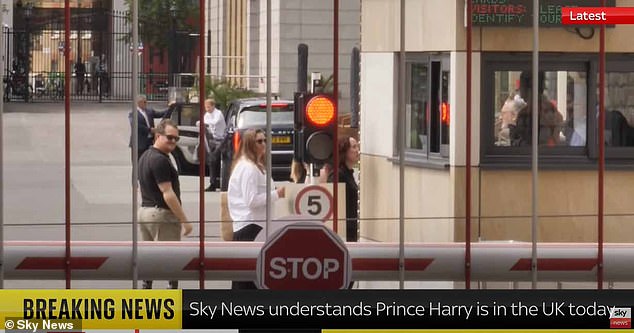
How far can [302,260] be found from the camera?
4719 mm

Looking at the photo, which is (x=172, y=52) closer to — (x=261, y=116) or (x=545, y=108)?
(x=261, y=116)

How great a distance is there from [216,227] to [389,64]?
0.88 meters

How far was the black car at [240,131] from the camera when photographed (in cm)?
497

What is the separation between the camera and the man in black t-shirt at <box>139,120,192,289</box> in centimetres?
502

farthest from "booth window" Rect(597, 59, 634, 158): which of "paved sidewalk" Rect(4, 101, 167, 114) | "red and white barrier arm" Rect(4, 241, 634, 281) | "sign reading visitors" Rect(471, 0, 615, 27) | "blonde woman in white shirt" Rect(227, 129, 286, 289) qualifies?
"paved sidewalk" Rect(4, 101, 167, 114)

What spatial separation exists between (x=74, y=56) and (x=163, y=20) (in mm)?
316

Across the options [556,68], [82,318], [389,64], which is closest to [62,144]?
[82,318]

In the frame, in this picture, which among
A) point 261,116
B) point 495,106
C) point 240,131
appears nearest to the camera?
point 261,116

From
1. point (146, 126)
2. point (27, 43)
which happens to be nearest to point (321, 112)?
point (146, 126)

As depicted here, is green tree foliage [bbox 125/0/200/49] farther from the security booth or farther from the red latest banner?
the red latest banner

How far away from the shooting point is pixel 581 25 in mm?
5199

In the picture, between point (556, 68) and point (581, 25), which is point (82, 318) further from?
point (556, 68)

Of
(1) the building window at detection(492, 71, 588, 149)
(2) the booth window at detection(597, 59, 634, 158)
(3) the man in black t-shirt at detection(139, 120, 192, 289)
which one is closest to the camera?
(3) the man in black t-shirt at detection(139, 120, 192, 289)

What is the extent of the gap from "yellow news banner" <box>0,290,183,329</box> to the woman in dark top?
0.78 meters
